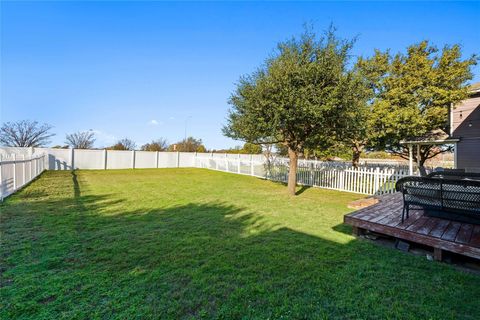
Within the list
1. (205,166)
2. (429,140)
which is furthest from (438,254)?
(205,166)

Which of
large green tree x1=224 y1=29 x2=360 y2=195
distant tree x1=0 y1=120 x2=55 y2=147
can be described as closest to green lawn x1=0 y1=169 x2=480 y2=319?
large green tree x1=224 y1=29 x2=360 y2=195

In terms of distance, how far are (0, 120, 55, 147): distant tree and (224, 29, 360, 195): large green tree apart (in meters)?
26.4

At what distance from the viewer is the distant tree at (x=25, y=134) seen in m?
22.4

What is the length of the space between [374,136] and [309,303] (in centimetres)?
1121

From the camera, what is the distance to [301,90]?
21.9 ft

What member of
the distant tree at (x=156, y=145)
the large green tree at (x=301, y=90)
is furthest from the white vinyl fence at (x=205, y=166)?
the distant tree at (x=156, y=145)

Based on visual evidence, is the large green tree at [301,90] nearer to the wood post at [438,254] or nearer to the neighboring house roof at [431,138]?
the wood post at [438,254]

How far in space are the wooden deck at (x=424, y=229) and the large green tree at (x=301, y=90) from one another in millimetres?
3638

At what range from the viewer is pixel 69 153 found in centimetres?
1736

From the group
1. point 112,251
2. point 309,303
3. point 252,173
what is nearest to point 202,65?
point 252,173

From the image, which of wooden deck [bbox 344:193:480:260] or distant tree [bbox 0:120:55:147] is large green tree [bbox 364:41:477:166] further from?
distant tree [bbox 0:120:55:147]

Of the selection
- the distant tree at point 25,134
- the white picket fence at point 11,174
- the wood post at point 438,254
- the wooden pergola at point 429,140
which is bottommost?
the wood post at point 438,254

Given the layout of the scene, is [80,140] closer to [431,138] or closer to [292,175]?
[292,175]

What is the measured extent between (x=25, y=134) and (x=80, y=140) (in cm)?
493
